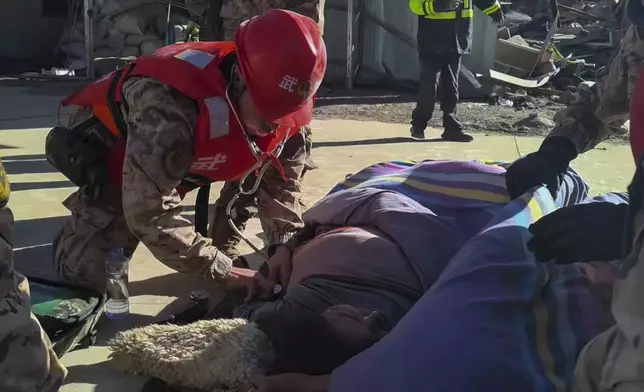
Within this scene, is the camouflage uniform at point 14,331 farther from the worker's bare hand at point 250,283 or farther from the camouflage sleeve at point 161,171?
the worker's bare hand at point 250,283

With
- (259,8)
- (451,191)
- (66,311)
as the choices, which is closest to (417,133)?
(259,8)

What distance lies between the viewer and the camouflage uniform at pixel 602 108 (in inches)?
107

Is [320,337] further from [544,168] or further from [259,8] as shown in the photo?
[259,8]

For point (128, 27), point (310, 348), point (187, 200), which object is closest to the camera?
point (310, 348)

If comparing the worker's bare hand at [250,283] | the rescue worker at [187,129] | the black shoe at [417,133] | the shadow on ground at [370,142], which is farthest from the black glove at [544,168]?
the black shoe at [417,133]

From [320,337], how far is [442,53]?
4.44 m

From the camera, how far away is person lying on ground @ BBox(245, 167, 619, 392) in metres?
1.65

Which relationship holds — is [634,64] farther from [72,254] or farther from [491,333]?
[72,254]

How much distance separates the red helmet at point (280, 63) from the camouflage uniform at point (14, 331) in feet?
3.43

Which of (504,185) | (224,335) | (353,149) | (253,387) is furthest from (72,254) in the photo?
(353,149)

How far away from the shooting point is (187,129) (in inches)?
Answer: 97.6

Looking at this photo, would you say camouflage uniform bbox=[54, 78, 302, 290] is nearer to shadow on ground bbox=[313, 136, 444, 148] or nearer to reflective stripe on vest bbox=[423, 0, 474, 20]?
shadow on ground bbox=[313, 136, 444, 148]

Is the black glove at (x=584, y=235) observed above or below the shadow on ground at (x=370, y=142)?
above

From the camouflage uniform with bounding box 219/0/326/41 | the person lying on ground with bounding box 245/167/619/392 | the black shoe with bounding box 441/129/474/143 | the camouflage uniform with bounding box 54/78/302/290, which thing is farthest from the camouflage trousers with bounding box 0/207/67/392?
the black shoe with bounding box 441/129/474/143
